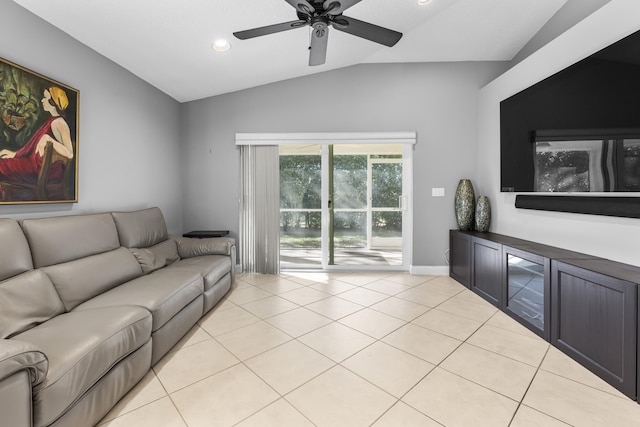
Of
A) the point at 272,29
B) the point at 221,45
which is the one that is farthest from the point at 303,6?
the point at 221,45

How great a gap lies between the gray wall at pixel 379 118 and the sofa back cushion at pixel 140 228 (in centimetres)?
110

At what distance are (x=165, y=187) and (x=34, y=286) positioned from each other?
2361 mm

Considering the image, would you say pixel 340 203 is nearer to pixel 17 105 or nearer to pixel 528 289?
pixel 528 289

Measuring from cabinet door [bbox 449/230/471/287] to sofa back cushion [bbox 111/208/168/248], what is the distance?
3.76 meters

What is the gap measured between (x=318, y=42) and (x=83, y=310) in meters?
2.53

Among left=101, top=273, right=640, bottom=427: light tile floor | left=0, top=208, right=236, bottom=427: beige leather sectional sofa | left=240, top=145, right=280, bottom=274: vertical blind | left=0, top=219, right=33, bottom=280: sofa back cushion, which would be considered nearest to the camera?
left=0, top=208, right=236, bottom=427: beige leather sectional sofa

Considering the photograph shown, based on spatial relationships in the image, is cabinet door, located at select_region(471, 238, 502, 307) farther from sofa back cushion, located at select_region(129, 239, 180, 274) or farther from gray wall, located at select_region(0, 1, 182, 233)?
gray wall, located at select_region(0, 1, 182, 233)

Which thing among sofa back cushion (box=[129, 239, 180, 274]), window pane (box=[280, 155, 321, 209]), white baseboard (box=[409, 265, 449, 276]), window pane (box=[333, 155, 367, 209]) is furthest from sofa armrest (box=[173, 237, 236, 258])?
white baseboard (box=[409, 265, 449, 276])

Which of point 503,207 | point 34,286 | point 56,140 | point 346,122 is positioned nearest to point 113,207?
point 56,140

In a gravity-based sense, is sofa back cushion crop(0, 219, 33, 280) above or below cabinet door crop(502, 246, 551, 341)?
above

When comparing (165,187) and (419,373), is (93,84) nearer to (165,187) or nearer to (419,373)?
(165,187)

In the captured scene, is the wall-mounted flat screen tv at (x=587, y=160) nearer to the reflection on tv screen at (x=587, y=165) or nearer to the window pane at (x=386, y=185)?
the reflection on tv screen at (x=587, y=165)

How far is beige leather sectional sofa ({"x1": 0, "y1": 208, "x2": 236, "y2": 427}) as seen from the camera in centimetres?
114

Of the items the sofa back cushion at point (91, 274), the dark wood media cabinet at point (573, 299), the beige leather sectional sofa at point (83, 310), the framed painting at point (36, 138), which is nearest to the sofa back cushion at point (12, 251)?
the beige leather sectional sofa at point (83, 310)
